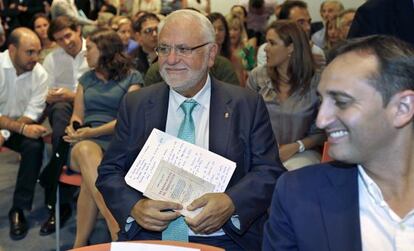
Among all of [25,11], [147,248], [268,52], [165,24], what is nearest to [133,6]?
[25,11]

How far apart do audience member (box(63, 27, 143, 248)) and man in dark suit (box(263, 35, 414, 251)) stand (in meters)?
1.82

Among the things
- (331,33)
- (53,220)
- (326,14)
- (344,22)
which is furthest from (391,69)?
(326,14)

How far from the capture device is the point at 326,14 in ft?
19.1

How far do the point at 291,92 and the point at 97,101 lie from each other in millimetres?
1184

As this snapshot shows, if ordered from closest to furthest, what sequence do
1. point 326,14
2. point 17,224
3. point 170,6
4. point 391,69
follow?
1. point 391,69
2. point 17,224
3. point 326,14
4. point 170,6

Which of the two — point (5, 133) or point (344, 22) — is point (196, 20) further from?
point (344, 22)

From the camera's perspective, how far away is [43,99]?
3.81m

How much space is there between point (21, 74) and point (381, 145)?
3.16m

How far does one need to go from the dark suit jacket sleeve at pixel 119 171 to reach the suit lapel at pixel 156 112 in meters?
0.08

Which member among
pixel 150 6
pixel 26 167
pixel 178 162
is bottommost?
pixel 26 167

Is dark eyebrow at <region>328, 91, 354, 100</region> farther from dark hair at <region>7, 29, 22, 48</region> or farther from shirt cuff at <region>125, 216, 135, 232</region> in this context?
dark hair at <region>7, 29, 22, 48</region>

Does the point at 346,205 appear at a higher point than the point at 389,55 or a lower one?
lower

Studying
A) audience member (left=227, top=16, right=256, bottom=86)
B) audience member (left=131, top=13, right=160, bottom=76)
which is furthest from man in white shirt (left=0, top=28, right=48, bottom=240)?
audience member (left=227, top=16, right=256, bottom=86)

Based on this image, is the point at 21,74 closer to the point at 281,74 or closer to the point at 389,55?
the point at 281,74
